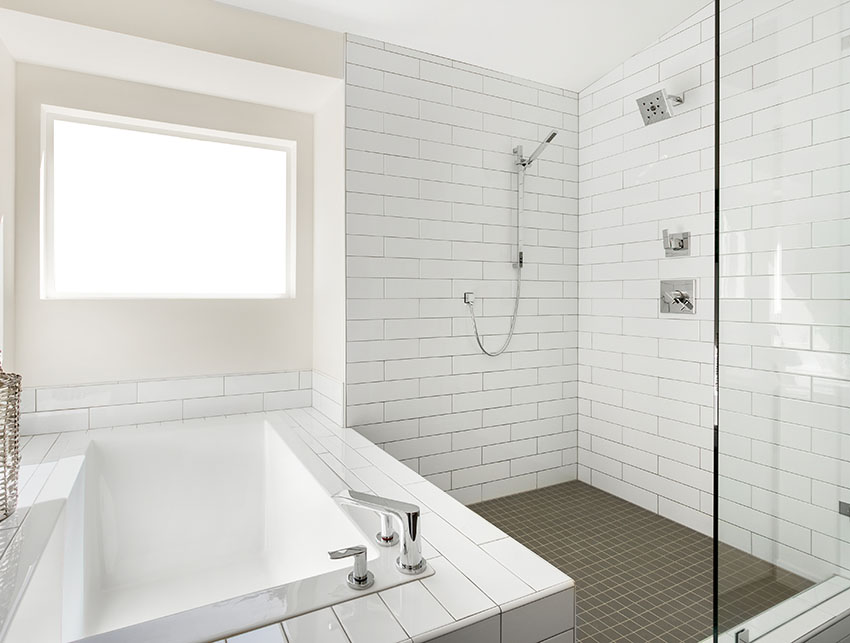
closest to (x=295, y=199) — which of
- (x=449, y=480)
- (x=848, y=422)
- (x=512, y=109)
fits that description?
Answer: (x=512, y=109)

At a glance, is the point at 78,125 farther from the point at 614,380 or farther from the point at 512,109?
the point at 614,380

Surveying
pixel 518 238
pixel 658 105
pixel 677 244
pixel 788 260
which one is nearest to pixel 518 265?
pixel 518 238

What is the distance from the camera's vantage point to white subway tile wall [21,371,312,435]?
2340 millimetres

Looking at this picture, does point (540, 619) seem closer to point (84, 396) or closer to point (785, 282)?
point (785, 282)

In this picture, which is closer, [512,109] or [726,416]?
[726,416]

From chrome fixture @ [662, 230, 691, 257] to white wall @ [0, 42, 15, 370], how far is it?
9.76 feet

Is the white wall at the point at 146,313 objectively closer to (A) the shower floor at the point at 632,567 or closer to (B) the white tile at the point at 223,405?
(B) the white tile at the point at 223,405

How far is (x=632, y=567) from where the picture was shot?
7.23 ft

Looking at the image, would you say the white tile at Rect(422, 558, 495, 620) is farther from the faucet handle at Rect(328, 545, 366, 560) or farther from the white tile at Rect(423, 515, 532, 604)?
the faucet handle at Rect(328, 545, 366, 560)

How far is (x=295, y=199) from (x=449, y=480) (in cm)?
176

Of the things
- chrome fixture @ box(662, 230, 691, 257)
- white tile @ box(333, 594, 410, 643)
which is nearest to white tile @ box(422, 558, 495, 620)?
white tile @ box(333, 594, 410, 643)

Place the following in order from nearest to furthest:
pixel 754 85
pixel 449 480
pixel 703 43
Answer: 1. pixel 754 85
2. pixel 703 43
3. pixel 449 480

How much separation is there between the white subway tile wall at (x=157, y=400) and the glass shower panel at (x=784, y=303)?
2.15 metres

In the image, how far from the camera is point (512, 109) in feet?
9.78
